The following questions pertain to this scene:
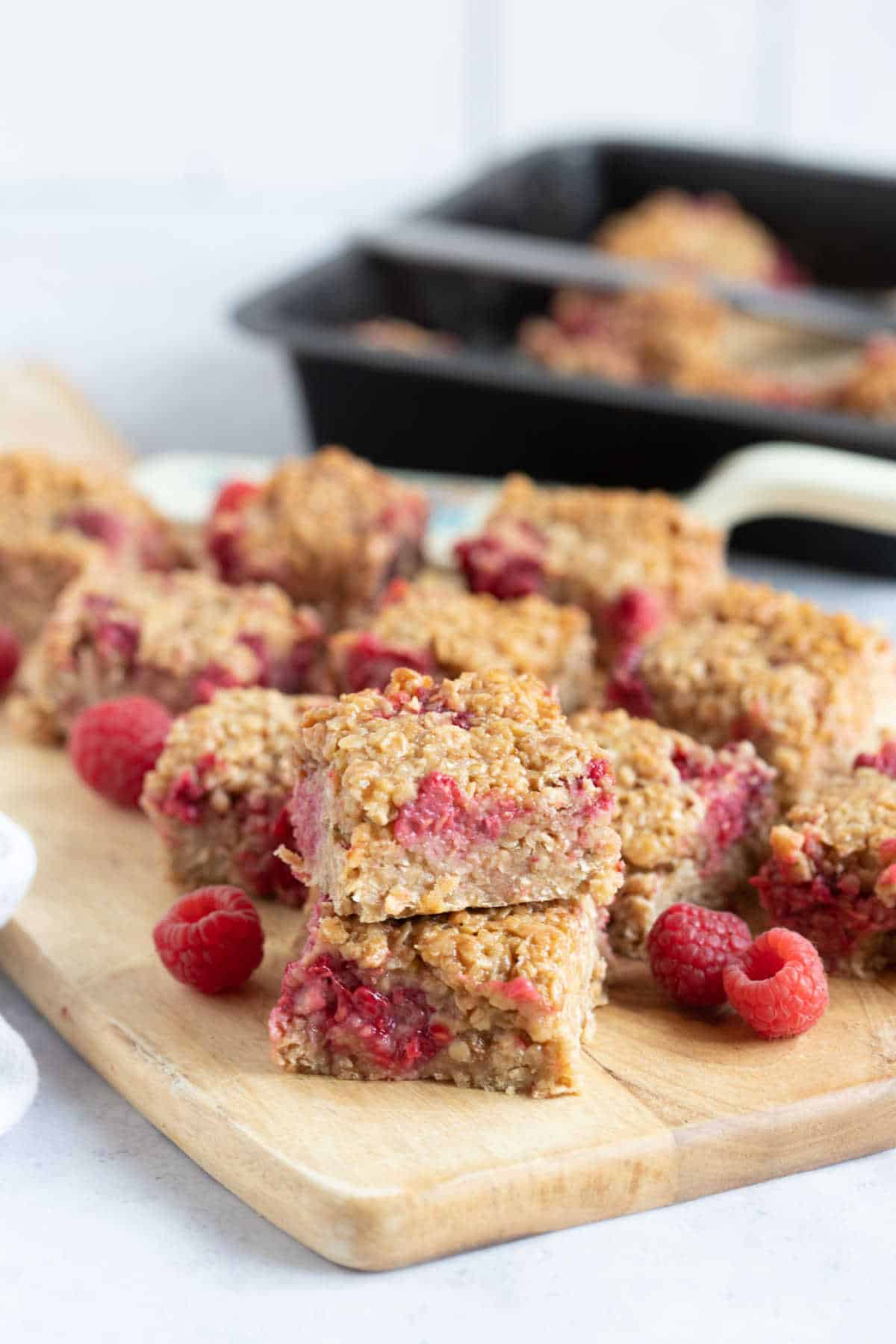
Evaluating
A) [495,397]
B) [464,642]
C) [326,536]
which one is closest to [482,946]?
[464,642]

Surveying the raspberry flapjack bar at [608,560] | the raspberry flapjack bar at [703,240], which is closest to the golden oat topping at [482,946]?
the raspberry flapjack bar at [608,560]

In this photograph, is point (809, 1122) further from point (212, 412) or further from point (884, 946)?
point (212, 412)

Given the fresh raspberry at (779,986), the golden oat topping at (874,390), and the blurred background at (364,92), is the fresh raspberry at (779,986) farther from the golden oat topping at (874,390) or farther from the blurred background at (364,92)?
the blurred background at (364,92)

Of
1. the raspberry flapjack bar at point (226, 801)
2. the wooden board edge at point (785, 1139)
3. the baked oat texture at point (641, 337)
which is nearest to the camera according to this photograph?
the wooden board edge at point (785, 1139)

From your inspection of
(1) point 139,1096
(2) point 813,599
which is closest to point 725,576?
(2) point 813,599

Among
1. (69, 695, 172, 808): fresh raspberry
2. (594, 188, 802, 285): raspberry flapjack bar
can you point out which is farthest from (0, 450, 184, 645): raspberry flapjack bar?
(594, 188, 802, 285): raspberry flapjack bar
